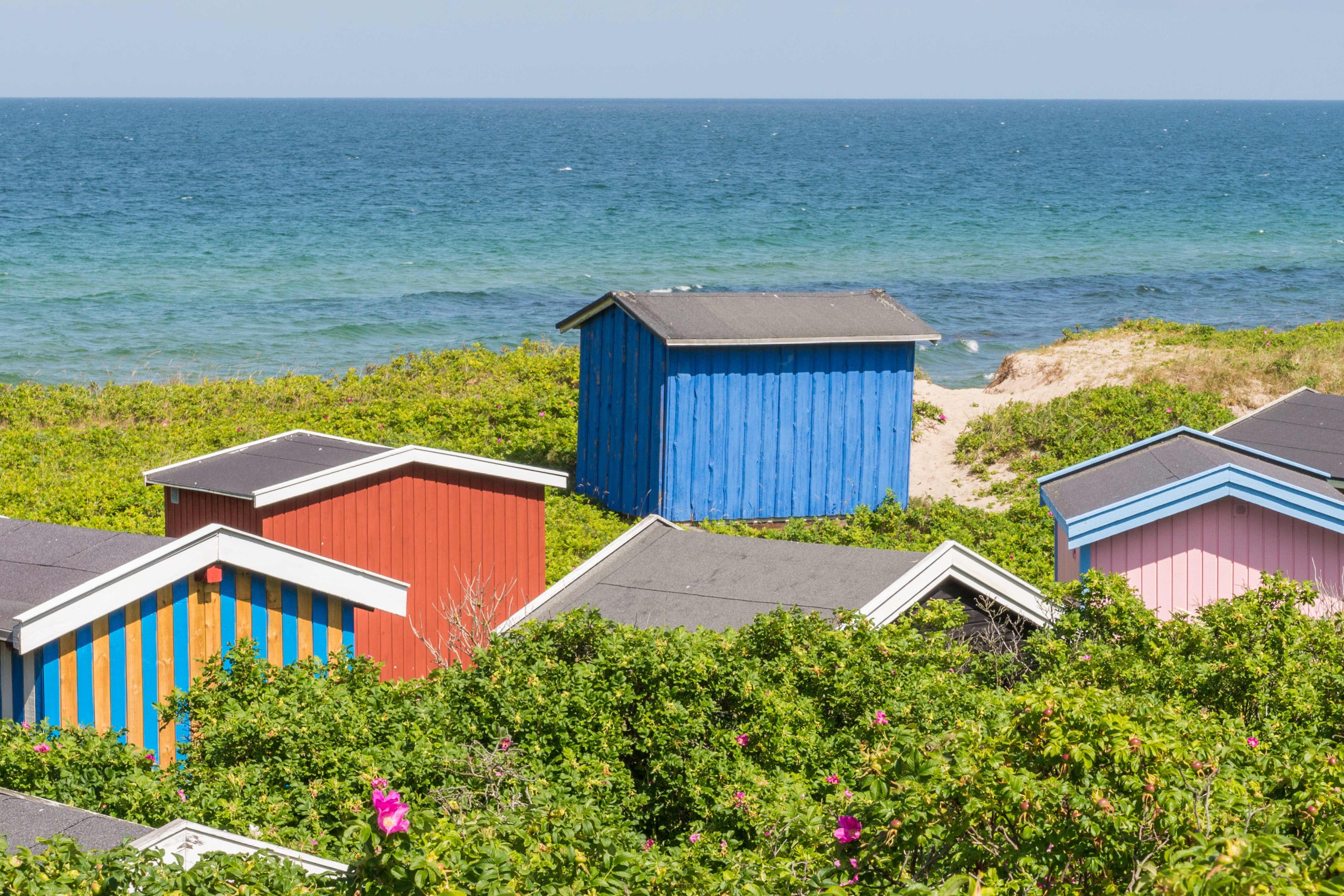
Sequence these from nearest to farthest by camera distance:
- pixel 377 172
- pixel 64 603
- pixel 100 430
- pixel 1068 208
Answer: pixel 64 603 → pixel 100 430 → pixel 1068 208 → pixel 377 172

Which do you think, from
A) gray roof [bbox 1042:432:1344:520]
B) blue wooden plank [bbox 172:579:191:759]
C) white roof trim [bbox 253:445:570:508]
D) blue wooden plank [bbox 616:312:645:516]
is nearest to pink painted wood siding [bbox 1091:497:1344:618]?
gray roof [bbox 1042:432:1344:520]

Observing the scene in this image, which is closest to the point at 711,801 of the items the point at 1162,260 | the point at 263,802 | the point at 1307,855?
the point at 263,802

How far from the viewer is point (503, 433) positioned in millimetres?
19984

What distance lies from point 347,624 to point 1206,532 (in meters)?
6.35

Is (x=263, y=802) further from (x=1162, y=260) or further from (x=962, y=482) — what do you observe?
(x=1162, y=260)

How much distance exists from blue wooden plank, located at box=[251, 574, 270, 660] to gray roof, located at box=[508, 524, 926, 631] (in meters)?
1.69

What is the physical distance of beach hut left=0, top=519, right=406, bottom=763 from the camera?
759 centimetres

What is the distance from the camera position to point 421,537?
11.5 m

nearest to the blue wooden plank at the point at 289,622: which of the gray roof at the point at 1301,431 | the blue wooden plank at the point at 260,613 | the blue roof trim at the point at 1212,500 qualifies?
the blue wooden plank at the point at 260,613

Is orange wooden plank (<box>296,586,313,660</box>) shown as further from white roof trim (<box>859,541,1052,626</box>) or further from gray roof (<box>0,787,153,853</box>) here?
white roof trim (<box>859,541,1052,626</box>)

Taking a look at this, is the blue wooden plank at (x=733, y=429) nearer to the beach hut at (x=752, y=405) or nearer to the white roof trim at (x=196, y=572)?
the beach hut at (x=752, y=405)

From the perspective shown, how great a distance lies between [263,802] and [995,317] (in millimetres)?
35108

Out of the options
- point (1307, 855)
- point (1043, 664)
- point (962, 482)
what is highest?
point (1307, 855)

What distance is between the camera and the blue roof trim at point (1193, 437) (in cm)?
1112
